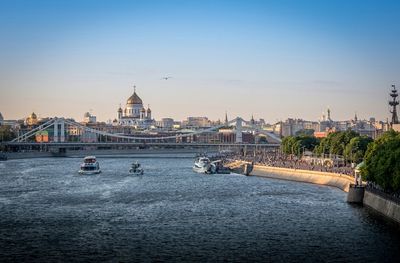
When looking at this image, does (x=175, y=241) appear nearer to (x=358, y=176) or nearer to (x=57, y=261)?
(x=57, y=261)

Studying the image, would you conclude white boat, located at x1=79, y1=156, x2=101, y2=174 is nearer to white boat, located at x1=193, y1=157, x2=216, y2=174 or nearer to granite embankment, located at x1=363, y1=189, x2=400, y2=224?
white boat, located at x1=193, y1=157, x2=216, y2=174

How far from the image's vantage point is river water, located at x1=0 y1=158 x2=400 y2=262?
2700 centimetres

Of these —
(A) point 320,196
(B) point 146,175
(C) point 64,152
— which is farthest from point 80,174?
(C) point 64,152

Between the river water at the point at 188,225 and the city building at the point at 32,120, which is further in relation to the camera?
the city building at the point at 32,120

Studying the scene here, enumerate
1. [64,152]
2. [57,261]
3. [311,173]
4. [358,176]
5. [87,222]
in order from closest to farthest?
[57,261] → [87,222] → [358,176] → [311,173] → [64,152]

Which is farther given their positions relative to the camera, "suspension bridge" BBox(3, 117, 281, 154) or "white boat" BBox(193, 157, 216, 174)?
"suspension bridge" BBox(3, 117, 281, 154)

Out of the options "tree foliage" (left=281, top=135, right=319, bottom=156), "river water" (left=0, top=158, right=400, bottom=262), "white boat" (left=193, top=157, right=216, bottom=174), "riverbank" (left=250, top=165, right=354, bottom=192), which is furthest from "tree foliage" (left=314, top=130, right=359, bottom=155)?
"river water" (left=0, top=158, right=400, bottom=262)

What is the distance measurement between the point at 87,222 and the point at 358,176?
660 inches

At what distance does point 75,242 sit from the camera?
29.0 meters

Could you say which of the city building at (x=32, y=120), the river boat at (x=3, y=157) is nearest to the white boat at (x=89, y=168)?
the river boat at (x=3, y=157)

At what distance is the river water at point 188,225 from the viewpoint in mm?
27000

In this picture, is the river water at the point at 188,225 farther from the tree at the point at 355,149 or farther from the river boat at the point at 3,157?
the river boat at the point at 3,157

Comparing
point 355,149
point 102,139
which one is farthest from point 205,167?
point 102,139

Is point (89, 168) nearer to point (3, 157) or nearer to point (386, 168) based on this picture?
point (3, 157)
